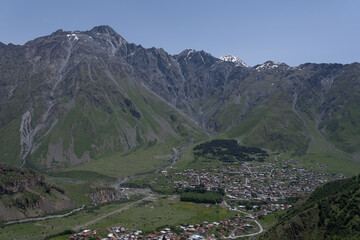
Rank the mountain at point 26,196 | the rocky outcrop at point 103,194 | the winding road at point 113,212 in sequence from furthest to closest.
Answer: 1. the rocky outcrop at point 103,194
2. the mountain at point 26,196
3. the winding road at point 113,212

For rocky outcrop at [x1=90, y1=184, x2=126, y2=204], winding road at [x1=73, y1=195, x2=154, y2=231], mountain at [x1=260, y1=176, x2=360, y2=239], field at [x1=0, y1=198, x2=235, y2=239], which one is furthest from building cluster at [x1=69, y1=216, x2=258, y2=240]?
rocky outcrop at [x1=90, y1=184, x2=126, y2=204]

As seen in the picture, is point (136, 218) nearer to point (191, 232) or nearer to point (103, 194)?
point (191, 232)

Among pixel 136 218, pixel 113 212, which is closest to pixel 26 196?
pixel 113 212

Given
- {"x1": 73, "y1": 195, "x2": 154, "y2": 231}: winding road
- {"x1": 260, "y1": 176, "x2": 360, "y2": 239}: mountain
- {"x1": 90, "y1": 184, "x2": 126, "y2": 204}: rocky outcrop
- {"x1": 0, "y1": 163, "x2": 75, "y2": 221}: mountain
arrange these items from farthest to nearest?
{"x1": 90, "y1": 184, "x2": 126, "y2": 204}: rocky outcrop → {"x1": 0, "y1": 163, "x2": 75, "y2": 221}: mountain → {"x1": 73, "y1": 195, "x2": 154, "y2": 231}: winding road → {"x1": 260, "y1": 176, "x2": 360, "y2": 239}: mountain

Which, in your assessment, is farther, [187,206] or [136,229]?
[187,206]

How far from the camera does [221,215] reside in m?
138

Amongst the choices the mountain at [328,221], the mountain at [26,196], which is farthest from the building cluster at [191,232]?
the mountain at [26,196]

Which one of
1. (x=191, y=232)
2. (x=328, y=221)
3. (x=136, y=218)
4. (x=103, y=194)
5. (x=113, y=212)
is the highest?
(x=328, y=221)

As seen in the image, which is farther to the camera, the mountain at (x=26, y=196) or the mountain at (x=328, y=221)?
the mountain at (x=26, y=196)

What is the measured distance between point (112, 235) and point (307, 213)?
65182 mm

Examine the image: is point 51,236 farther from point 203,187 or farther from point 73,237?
point 203,187

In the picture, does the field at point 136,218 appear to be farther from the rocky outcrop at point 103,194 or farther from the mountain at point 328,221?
the mountain at point 328,221


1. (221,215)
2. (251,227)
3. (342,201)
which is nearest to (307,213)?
(342,201)

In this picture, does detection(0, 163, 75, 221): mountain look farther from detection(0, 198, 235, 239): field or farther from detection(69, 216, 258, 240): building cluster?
detection(69, 216, 258, 240): building cluster
